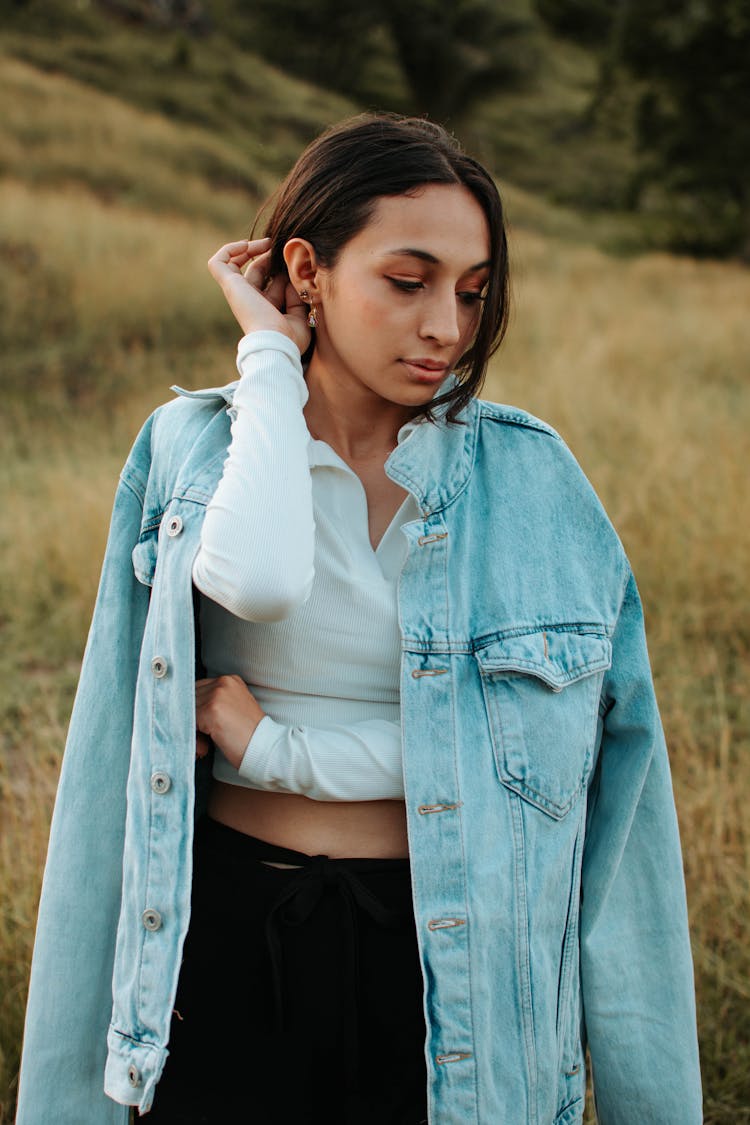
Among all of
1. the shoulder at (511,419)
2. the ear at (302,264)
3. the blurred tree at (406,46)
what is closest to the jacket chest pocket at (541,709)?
the shoulder at (511,419)

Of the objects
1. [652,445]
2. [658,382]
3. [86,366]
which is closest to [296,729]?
[652,445]

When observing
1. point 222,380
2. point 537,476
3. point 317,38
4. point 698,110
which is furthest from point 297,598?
point 317,38

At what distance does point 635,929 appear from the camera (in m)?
1.77

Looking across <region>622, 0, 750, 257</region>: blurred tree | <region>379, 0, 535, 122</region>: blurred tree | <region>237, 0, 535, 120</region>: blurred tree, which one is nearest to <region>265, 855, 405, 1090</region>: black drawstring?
<region>622, 0, 750, 257</region>: blurred tree

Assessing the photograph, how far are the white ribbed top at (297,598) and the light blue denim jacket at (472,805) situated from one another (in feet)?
0.24

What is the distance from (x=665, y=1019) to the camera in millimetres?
1750

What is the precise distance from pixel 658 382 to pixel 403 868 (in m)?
7.22

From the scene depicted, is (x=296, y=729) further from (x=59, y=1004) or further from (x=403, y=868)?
(x=59, y=1004)

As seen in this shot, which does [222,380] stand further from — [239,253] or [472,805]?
[472,805]

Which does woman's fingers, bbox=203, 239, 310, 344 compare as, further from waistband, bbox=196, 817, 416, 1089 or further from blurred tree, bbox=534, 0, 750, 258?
blurred tree, bbox=534, 0, 750, 258

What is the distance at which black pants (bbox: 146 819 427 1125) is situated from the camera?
1601mm

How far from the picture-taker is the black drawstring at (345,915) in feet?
5.21

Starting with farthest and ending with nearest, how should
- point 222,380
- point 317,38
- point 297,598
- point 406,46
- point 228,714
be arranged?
point 406,46 < point 317,38 < point 222,380 < point 228,714 < point 297,598

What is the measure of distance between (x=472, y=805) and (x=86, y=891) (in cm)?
65
